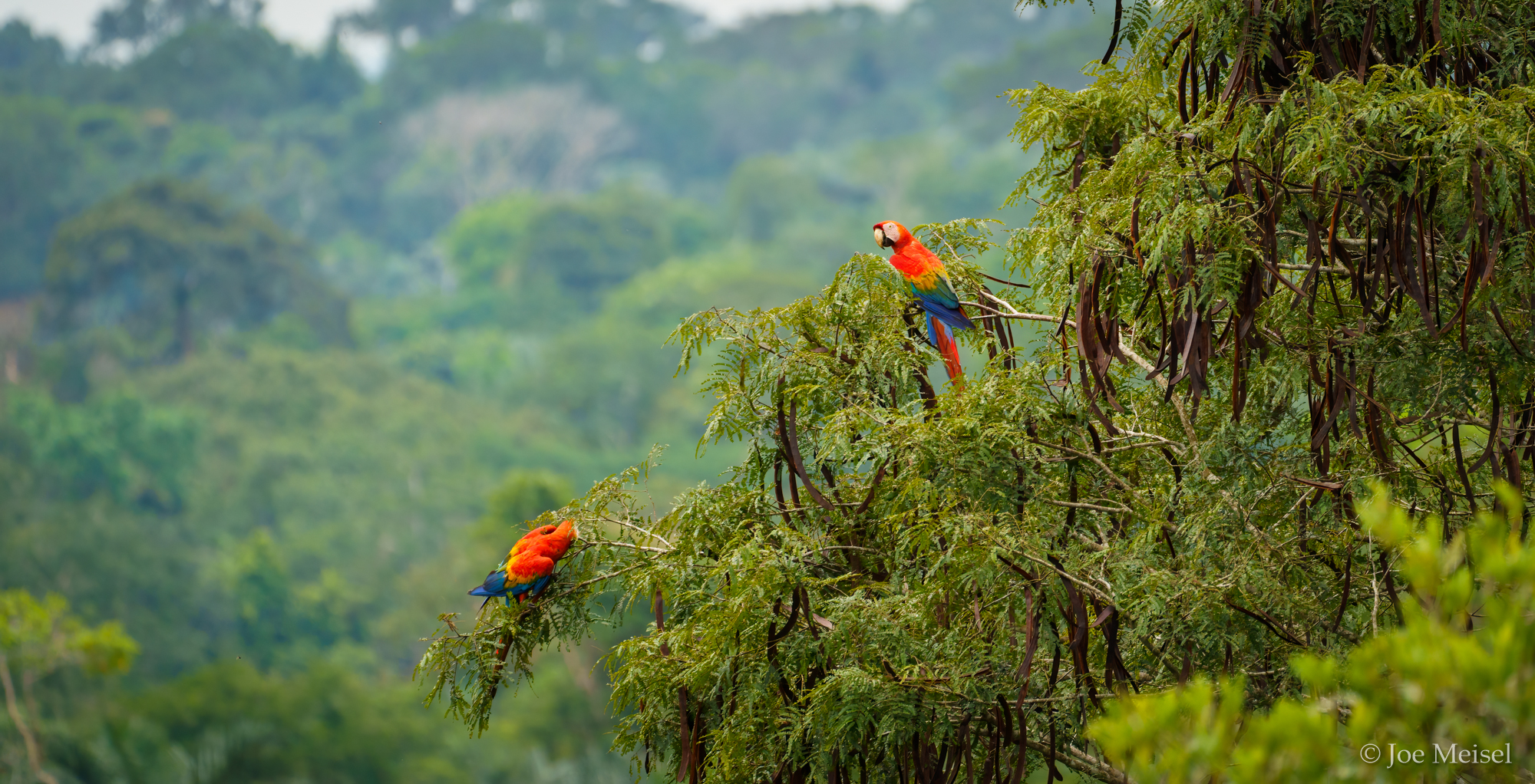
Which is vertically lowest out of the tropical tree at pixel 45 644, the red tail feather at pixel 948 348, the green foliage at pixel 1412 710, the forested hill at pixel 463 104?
the green foliage at pixel 1412 710

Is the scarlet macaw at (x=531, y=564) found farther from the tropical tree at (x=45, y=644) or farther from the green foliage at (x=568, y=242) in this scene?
the green foliage at (x=568, y=242)

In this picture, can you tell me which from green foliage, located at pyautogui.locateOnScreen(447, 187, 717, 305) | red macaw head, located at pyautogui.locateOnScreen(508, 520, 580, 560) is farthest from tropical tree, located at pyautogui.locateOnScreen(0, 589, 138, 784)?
green foliage, located at pyautogui.locateOnScreen(447, 187, 717, 305)

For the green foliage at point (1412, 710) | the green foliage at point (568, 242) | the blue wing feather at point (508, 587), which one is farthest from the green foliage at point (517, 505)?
the green foliage at point (568, 242)

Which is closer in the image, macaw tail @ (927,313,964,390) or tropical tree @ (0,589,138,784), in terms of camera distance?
macaw tail @ (927,313,964,390)

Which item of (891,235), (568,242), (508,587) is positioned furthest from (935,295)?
(568,242)

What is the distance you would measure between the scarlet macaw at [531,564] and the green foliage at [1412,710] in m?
2.12

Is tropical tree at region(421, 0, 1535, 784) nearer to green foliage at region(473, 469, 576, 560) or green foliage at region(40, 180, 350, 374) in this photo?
green foliage at region(473, 469, 576, 560)

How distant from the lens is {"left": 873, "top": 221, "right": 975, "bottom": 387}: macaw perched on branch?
11.2 ft

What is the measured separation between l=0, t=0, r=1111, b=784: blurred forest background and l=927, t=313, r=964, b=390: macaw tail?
11.8 metres

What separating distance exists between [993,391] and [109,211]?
35.9 metres

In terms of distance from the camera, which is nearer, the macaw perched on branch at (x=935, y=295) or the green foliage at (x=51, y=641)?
the macaw perched on branch at (x=935, y=295)

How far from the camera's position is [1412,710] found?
1495 millimetres

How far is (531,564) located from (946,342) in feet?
4.06

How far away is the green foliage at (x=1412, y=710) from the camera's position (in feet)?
4.75
